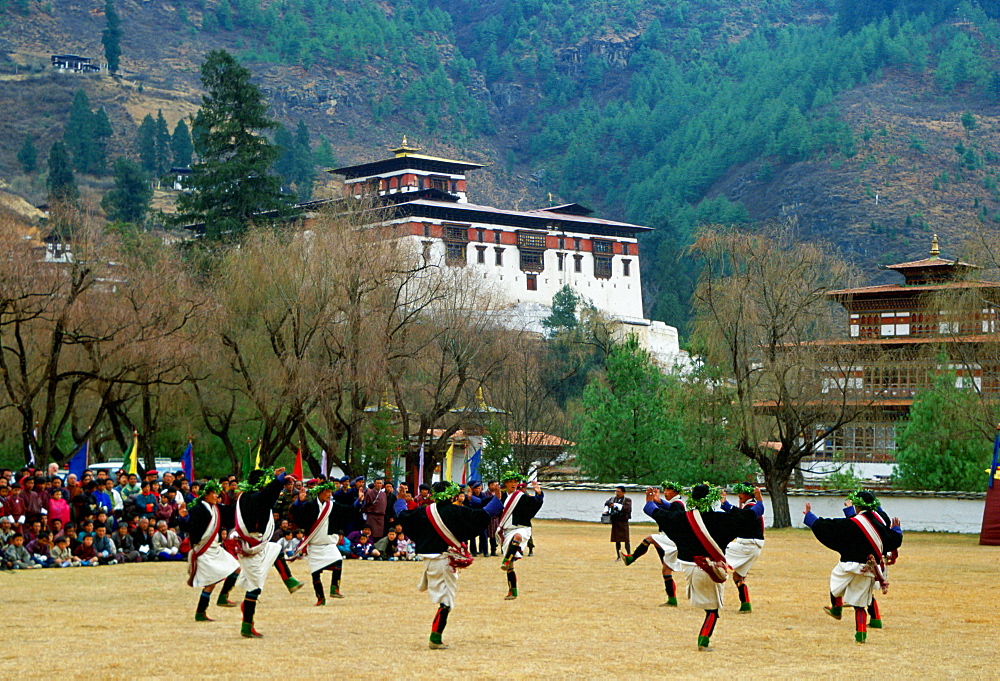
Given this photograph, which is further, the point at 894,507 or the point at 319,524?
Answer: the point at 894,507

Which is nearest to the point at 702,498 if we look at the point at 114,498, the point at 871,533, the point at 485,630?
the point at 871,533

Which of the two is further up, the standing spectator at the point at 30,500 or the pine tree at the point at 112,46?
the pine tree at the point at 112,46

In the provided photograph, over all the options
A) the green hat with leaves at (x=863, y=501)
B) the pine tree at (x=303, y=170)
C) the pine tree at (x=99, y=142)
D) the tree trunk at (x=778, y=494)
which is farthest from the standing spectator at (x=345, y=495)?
the pine tree at (x=99, y=142)

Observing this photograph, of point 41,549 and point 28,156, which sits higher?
point 28,156

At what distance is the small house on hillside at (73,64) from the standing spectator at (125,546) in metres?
176

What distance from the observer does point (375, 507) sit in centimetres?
2612

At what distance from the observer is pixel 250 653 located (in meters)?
13.1

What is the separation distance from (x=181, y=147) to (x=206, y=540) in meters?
144

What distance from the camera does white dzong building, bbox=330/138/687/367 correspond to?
330 ft

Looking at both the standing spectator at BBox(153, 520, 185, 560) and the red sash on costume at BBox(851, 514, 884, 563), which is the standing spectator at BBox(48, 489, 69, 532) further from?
the red sash on costume at BBox(851, 514, 884, 563)

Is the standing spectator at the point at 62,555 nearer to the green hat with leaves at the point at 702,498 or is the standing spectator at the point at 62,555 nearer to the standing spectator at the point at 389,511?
the standing spectator at the point at 389,511

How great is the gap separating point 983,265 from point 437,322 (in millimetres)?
15978

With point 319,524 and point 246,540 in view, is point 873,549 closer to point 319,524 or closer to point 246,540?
point 246,540

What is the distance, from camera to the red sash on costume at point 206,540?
1494 centimetres
